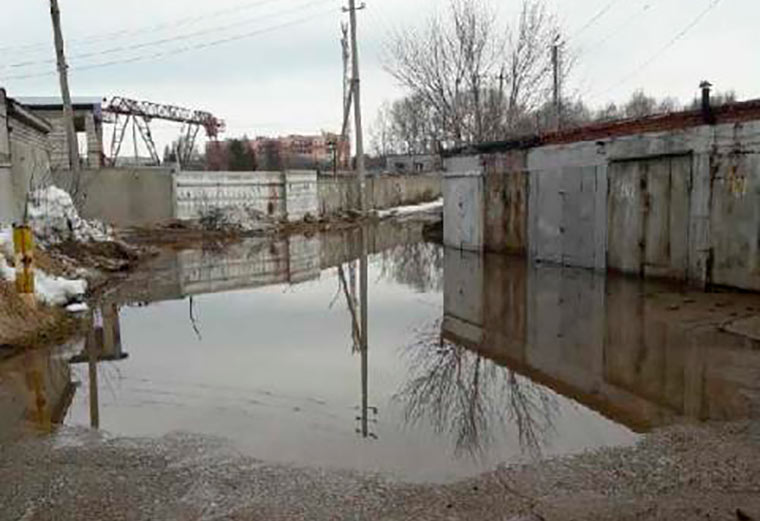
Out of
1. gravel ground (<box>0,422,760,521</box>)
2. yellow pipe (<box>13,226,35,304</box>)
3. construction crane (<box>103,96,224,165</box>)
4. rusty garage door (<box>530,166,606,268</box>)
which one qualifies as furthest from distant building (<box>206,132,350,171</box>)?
gravel ground (<box>0,422,760,521</box>)

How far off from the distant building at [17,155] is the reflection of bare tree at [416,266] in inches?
309

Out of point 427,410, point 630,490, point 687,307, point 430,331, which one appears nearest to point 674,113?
point 687,307

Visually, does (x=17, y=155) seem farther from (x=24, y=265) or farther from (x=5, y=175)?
(x=24, y=265)

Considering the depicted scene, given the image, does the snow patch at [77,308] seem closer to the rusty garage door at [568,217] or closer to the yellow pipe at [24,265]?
the yellow pipe at [24,265]

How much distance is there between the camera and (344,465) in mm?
4543

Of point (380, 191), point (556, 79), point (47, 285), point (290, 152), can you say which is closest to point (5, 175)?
point (47, 285)

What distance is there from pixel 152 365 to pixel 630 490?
5.32m

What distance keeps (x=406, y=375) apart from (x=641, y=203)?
6.96 meters

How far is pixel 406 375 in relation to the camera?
22.5 feet

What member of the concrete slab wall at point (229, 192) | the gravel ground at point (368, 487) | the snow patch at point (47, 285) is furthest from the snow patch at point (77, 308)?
the concrete slab wall at point (229, 192)

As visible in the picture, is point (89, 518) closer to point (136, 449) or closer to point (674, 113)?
point (136, 449)

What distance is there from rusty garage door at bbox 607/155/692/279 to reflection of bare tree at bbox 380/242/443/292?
11.3ft

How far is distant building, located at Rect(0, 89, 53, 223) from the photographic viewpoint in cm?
1348

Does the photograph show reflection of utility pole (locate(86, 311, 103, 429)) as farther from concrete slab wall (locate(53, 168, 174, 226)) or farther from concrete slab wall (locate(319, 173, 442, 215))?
concrete slab wall (locate(319, 173, 442, 215))
